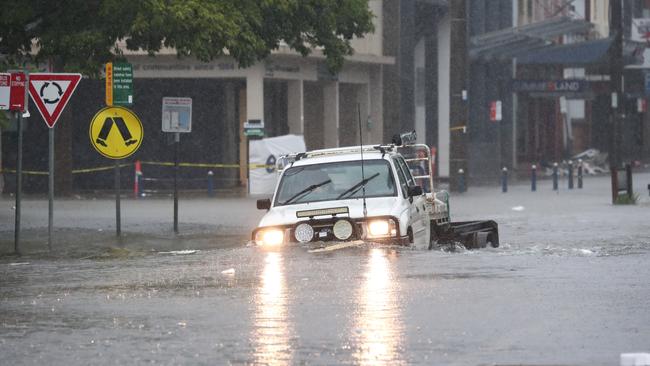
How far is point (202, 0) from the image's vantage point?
25266 mm

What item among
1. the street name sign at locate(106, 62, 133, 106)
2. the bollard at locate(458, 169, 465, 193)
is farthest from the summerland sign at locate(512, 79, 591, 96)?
the street name sign at locate(106, 62, 133, 106)

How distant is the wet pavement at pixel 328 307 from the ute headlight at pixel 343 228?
54cm

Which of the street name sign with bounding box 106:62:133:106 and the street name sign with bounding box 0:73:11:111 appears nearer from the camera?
the street name sign with bounding box 0:73:11:111

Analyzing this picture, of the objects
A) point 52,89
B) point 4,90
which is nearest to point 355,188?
point 52,89

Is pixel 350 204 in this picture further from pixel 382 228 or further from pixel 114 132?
pixel 114 132

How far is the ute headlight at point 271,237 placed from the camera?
1781cm

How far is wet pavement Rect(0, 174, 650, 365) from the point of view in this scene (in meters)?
10.3

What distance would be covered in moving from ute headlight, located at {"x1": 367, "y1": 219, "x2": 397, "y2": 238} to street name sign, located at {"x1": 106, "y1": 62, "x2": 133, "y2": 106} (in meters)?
7.98

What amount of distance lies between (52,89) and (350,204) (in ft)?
Answer: 18.2

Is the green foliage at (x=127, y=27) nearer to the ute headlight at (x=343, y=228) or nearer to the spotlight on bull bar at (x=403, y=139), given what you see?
the spotlight on bull bar at (x=403, y=139)

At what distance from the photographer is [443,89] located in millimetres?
57281

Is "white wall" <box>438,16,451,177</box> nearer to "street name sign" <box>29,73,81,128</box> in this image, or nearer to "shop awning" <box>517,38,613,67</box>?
"shop awning" <box>517,38,613,67</box>

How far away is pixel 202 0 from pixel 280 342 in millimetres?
15218

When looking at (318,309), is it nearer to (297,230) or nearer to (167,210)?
(297,230)
